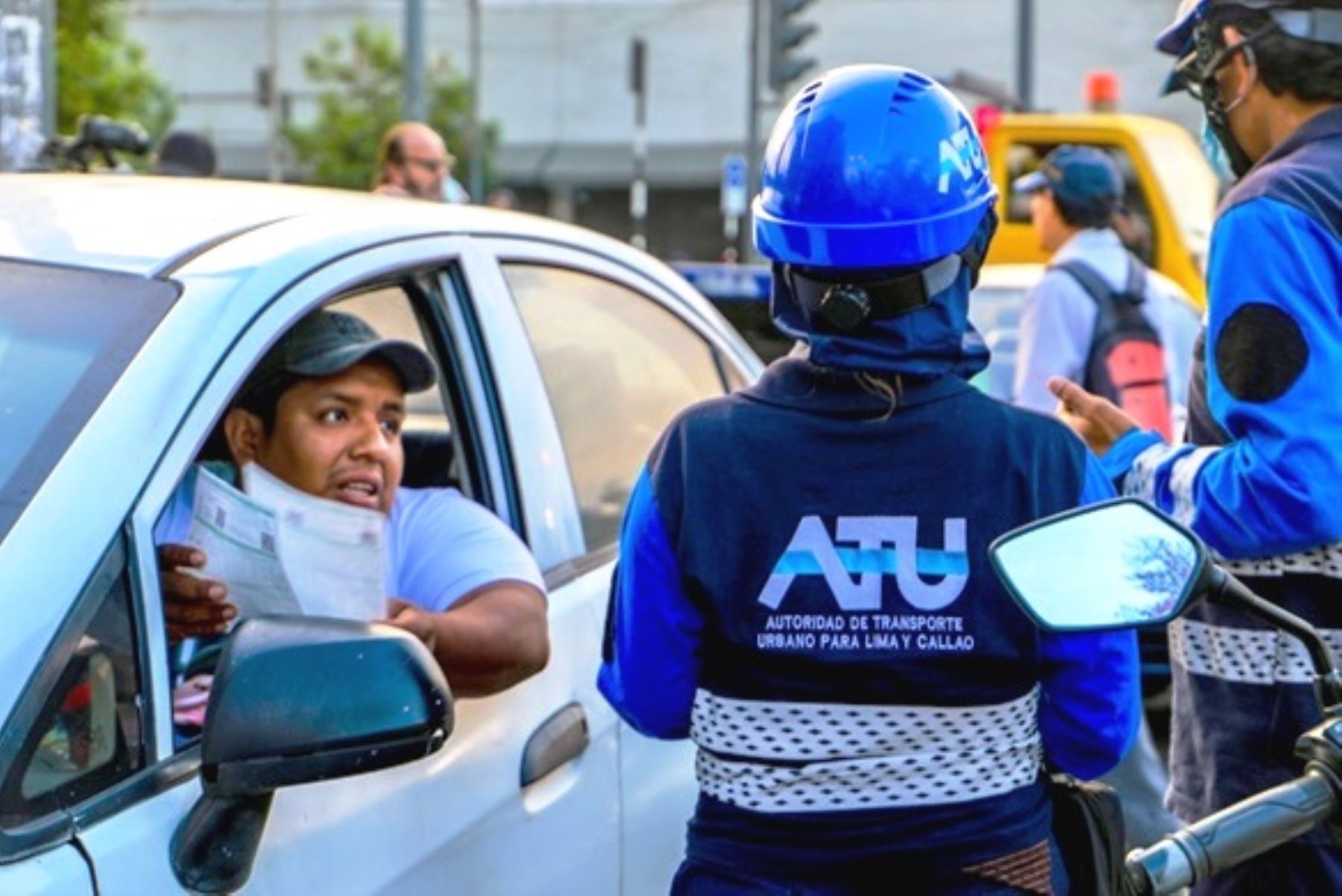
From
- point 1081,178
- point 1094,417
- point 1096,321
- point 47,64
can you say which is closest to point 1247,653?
point 1094,417

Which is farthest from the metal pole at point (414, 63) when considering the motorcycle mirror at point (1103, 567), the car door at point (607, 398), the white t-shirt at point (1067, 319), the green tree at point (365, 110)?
the motorcycle mirror at point (1103, 567)

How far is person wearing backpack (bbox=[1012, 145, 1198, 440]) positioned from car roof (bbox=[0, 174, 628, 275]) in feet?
10.9

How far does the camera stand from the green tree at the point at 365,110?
123 ft

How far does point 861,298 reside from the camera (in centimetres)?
249

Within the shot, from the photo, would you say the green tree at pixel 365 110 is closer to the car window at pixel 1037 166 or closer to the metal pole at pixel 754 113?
the metal pole at pixel 754 113

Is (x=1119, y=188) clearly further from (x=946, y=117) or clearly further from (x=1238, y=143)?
(x=946, y=117)

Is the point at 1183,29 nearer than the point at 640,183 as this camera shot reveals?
Yes

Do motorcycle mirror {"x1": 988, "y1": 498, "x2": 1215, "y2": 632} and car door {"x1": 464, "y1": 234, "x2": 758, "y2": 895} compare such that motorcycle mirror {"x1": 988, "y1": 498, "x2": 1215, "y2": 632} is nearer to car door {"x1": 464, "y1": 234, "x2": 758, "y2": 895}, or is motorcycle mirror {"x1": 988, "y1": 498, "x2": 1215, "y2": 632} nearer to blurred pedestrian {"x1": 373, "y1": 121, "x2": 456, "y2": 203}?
car door {"x1": 464, "y1": 234, "x2": 758, "y2": 895}

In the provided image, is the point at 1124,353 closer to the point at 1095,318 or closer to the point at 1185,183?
the point at 1095,318

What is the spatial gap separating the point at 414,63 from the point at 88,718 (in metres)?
20.5

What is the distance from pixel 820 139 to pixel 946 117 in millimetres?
148

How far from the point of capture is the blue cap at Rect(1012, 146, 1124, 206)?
7387 millimetres

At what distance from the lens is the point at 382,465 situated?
3346mm

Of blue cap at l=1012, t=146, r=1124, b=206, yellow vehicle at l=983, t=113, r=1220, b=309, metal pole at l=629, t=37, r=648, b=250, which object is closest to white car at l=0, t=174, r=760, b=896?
blue cap at l=1012, t=146, r=1124, b=206
